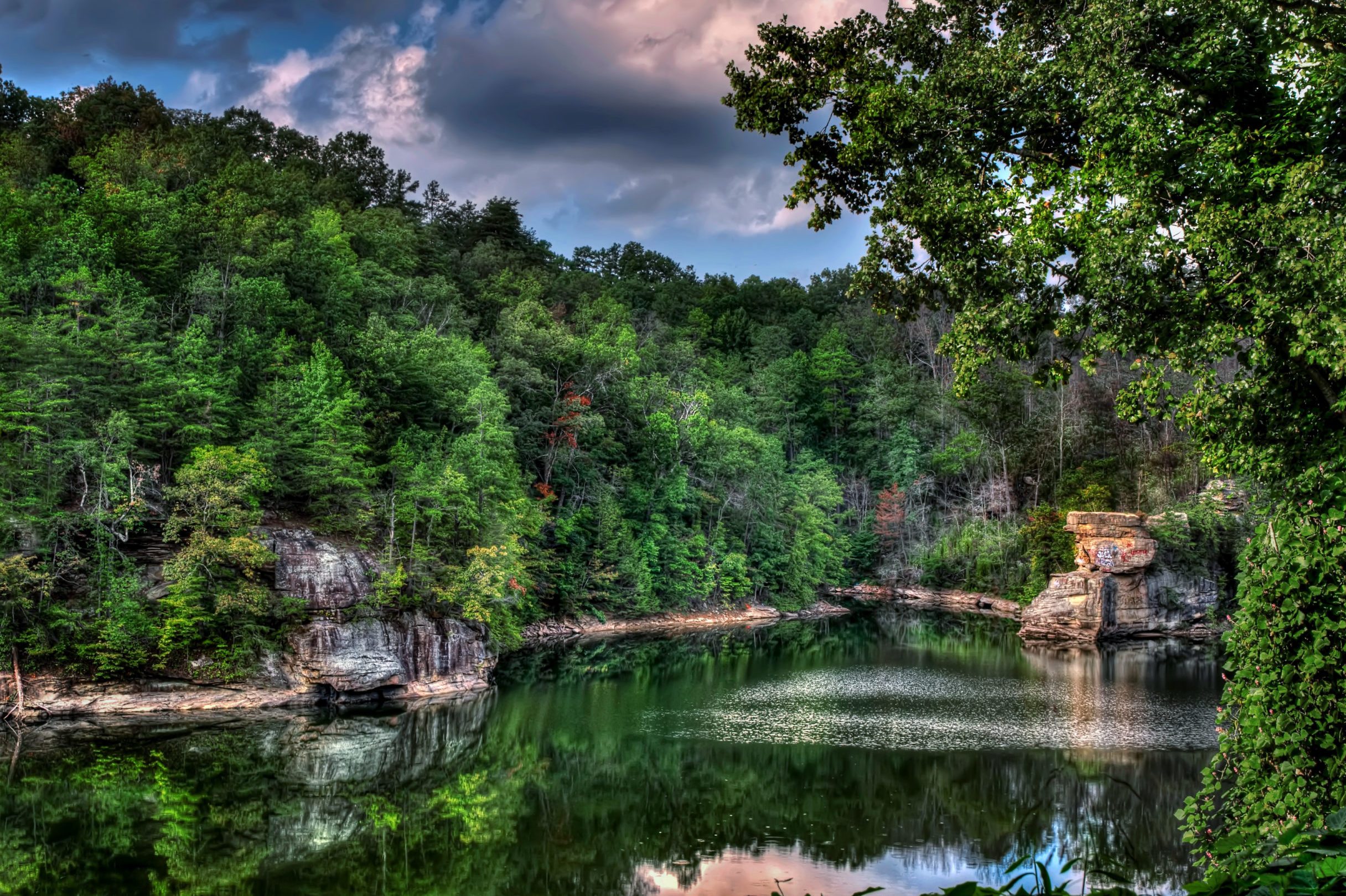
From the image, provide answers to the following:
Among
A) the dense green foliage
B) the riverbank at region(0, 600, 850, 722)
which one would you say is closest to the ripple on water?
the riverbank at region(0, 600, 850, 722)

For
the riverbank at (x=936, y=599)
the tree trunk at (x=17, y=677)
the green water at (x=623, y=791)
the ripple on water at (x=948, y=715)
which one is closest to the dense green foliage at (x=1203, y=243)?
the green water at (x=623, y=791)

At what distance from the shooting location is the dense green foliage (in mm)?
6598

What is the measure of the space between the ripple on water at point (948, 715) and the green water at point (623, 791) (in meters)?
0.11

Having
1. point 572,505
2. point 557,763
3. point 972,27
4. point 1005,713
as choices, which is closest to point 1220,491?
point 1005,713

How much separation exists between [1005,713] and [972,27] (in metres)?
18.1

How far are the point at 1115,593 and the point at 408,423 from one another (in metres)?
28.1

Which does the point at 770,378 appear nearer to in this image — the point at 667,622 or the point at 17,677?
the point at 667,622

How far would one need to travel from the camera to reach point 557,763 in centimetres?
1881

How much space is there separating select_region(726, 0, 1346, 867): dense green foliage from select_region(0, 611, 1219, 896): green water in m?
2.18

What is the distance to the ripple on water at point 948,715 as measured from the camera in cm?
2023

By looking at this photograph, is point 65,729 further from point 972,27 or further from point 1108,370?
point 1108,370

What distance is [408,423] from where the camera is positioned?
29781mm

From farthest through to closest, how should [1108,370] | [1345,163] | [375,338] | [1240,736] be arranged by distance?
[1108,370]
[375,338]
[1240,736]
[1345,163]

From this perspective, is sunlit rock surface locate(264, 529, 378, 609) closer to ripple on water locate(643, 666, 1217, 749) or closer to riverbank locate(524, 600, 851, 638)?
ripple on water locate(643, 666, 1217, 749)
